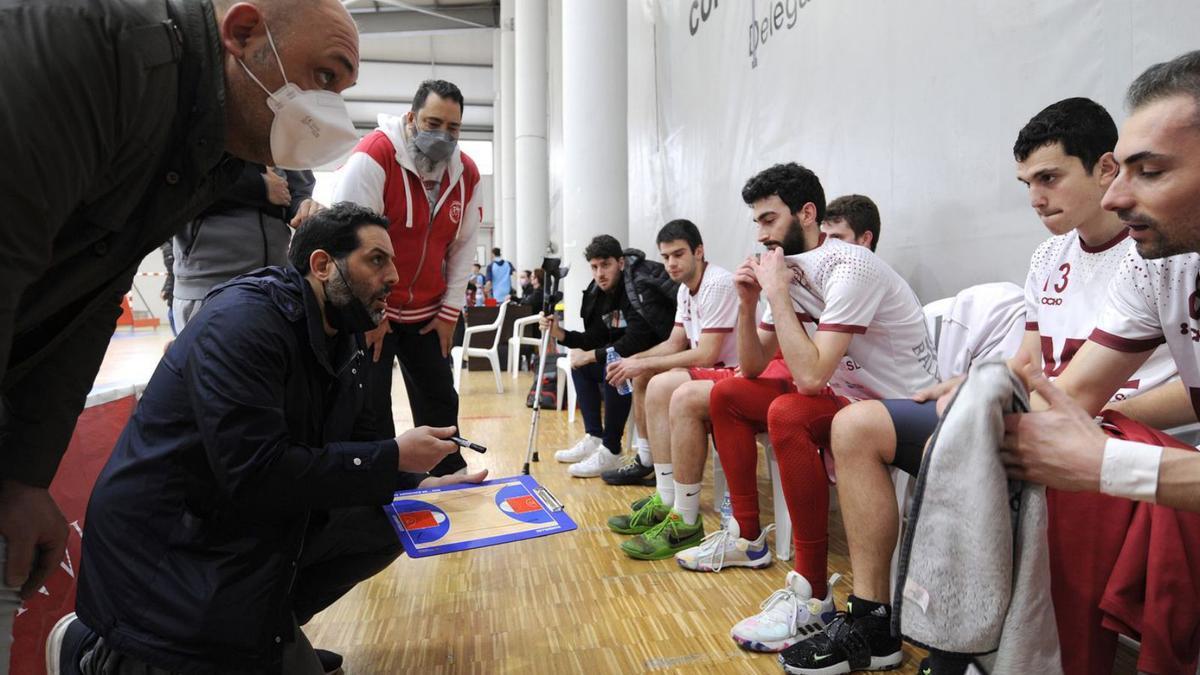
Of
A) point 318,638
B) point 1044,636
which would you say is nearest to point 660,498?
point 318,638

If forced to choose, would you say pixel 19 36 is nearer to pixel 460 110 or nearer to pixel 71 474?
pixel 71 474

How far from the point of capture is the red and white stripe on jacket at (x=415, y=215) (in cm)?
225

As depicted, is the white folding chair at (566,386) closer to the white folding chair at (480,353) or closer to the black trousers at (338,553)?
the white folding chair at (480,353)

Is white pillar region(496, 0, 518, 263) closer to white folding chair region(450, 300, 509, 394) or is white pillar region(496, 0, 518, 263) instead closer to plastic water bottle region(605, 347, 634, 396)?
white folding chair region(450, 300, 509, 394)

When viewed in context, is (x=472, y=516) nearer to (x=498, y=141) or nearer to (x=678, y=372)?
(x=678, y=372)

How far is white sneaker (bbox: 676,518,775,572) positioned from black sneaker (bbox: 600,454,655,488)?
1.02 m

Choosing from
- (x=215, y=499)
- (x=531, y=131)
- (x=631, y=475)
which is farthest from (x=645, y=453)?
(x=531, y=131)

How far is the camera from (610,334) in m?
3.64

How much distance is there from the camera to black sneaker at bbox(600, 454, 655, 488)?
3162 mm

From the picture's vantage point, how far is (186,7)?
71cm

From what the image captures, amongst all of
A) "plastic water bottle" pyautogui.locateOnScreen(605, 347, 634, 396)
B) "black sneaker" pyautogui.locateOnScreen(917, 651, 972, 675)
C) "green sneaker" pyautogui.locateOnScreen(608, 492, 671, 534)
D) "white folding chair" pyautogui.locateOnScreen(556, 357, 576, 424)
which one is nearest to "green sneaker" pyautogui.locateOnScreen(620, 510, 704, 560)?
"green sneaker" pyautogui.locateOnScreen(608, 492, 671, 534)

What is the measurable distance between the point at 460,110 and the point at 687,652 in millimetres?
1824

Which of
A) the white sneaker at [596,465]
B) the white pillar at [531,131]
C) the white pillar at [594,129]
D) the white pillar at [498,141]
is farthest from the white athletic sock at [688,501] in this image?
the white pillar at [498,141]

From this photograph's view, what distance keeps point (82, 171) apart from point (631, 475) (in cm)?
274
